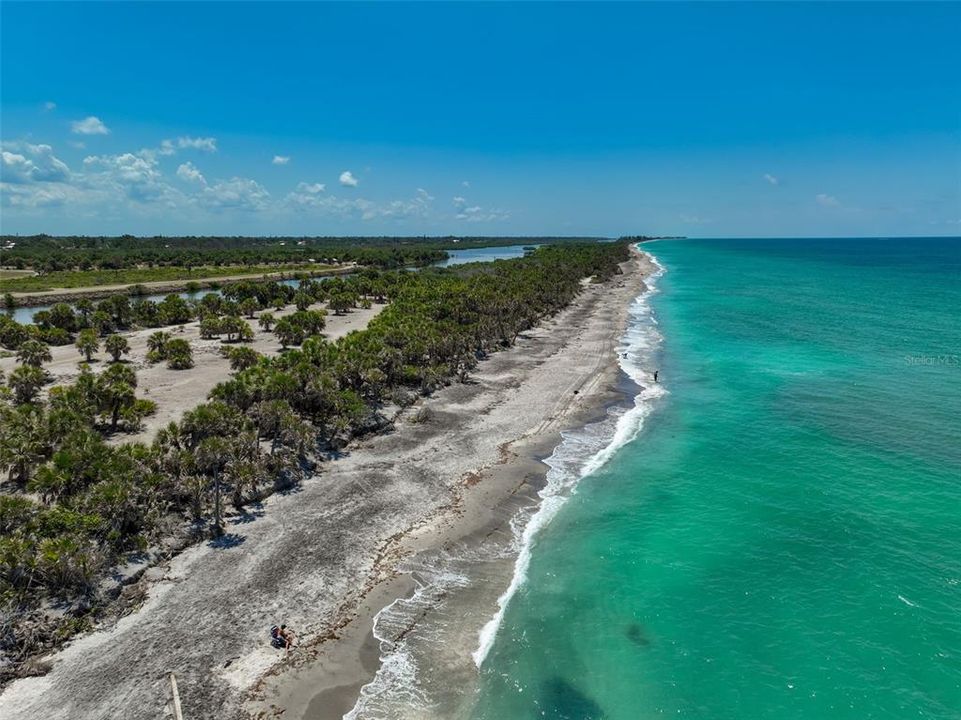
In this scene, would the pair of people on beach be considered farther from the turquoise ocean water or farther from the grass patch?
the grass patch

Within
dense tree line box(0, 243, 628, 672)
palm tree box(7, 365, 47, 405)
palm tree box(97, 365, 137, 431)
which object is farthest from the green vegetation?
palm tree box(97, 365, 137, 431)

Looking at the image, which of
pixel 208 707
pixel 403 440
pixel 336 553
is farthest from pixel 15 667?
pixel 403 440

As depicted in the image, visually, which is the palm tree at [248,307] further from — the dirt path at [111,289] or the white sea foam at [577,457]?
the white sea foam at [577,457]

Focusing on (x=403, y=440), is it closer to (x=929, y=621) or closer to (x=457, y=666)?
(x=457, y=666)

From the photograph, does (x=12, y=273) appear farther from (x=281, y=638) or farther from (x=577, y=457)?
(x=281, y=638)

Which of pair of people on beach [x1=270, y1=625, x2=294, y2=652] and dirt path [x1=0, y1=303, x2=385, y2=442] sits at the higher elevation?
dirt path [x1=0, y1=303, x2=385, y2=442]

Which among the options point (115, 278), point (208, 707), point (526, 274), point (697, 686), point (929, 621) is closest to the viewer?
point (208, 707)

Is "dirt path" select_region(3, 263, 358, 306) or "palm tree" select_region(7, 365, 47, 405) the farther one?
"dirt path" select_region(3, 263, 358, 306)
